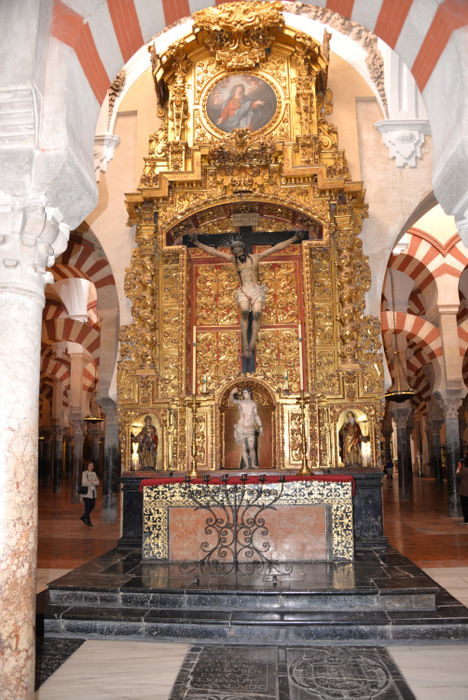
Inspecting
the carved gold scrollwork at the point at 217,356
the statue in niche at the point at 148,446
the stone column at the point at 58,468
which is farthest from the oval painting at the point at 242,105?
the stone column at the point at 58,468

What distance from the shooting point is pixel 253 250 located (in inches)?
373

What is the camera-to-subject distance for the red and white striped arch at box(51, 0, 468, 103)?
12.3ft

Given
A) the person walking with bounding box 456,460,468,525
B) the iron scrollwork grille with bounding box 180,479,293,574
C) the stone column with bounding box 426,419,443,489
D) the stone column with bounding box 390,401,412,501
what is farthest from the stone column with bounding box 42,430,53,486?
the iron scrollwork grille with bounding box 180,479,293,574

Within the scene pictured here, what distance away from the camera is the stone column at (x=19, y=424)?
316 centimetres

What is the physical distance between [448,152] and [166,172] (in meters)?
5.97

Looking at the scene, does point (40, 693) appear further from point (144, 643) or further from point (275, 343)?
point (275, 343)

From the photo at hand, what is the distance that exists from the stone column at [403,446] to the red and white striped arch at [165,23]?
551 inches

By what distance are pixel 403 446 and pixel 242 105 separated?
1154 centimetres

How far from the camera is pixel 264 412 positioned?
30.4 ft

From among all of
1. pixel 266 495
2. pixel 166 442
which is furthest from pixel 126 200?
pixel 266 495

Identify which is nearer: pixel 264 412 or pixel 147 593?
pixel 147 593

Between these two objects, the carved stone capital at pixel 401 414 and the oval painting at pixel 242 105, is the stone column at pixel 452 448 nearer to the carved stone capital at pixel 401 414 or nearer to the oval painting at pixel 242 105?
the carved stone capital at pixel 401 414

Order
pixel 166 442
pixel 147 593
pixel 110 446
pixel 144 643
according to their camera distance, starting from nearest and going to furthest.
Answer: pixel 144 643 < pixel 147 593 < pixel 166 442 < pixel 110 446

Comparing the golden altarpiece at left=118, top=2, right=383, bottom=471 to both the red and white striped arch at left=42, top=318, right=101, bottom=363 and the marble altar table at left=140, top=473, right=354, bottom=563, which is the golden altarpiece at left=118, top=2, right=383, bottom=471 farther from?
the red and white striped arch at left=42, top=318, right=101, bottom=363
